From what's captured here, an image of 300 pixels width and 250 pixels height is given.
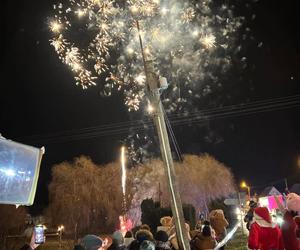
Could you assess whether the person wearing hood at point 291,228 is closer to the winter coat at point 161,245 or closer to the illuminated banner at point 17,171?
the winter coat at point 161,245

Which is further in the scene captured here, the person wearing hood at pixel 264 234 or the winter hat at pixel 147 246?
the person wearing hood at pixel 264 234

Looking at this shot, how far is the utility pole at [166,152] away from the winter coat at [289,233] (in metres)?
2.09

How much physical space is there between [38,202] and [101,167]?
18704 millimetres

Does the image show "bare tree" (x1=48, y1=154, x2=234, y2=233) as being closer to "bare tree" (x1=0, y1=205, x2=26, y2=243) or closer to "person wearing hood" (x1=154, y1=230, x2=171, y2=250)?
"bare tree" (x1=0, y1=205, x2=26, y2=243)

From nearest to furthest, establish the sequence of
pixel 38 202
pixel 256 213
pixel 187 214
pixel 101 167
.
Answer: pixel 256 213, pixel 187 214, pixel 101 167, pixel 38 202

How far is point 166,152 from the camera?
31.3ft

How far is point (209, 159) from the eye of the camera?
171 ft

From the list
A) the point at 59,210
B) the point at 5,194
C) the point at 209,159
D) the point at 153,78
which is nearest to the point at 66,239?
the point at 59,210

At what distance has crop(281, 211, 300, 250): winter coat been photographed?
303 inches

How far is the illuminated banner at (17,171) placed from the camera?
5.58m

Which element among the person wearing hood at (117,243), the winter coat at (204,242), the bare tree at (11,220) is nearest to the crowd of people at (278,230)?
the winter coat at (204,242)

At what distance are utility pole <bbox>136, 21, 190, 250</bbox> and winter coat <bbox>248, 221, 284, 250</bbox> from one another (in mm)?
1463

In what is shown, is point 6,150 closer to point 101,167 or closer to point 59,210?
point 59,210

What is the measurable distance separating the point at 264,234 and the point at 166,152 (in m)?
2.94
